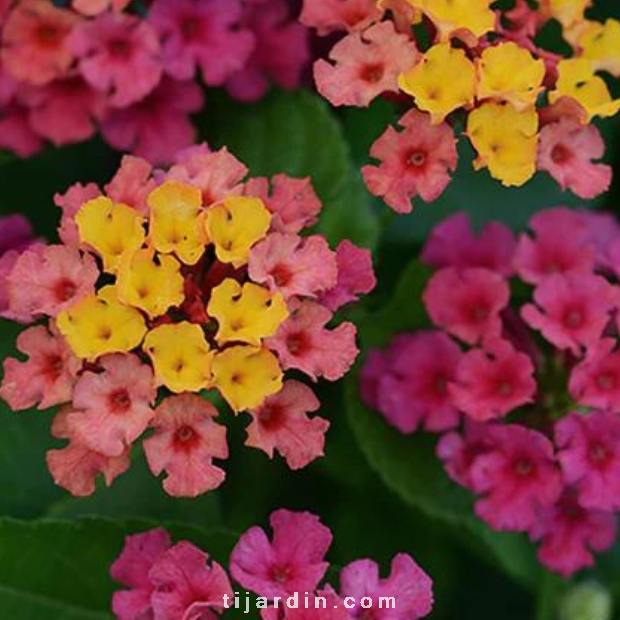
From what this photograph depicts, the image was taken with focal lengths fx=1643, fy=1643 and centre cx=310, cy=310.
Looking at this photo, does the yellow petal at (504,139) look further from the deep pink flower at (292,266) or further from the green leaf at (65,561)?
the green leaf at (65,561)

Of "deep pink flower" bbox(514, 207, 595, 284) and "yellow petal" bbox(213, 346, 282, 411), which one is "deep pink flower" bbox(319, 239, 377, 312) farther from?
"deep pink flower" bbox(514, 207, 595, 284)

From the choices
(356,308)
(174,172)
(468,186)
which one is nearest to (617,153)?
(468,186)

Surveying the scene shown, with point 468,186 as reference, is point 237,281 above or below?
above

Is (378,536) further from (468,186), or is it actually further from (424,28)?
(424,28)

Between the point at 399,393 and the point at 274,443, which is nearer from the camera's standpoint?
the point at 274,443

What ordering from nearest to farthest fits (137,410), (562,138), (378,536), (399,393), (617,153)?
(137,410)
(562,138)
(399,393)
(378,536)
(617,153)

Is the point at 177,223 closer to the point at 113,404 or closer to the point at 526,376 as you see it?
the point at 113,404

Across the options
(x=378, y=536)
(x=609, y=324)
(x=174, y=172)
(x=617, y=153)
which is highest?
(x=174, y=172)

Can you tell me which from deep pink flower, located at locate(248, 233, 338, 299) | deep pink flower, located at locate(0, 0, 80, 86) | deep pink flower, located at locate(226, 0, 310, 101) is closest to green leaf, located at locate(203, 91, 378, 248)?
deep pink flower, located at locate(226, 0, 310, 101)
